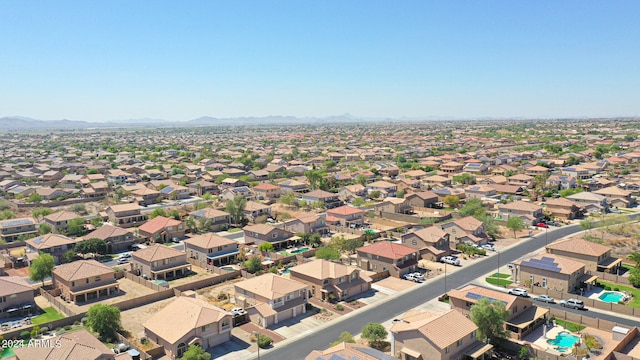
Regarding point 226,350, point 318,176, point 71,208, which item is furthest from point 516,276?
point 71,208

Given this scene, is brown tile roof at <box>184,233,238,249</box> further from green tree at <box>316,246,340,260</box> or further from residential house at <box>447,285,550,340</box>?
residential house at <box>447,285,550,340</box>

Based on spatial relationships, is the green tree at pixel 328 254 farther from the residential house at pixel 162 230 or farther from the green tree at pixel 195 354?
the residential house at pixel 162 230

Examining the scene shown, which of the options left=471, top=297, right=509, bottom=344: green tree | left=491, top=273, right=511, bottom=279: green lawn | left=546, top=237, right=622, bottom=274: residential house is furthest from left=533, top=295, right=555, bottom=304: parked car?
left=471, top=297, right=509, bottom=344: green tree

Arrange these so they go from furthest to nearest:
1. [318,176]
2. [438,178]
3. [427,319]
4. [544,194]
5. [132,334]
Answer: [438,178]
[318,176]
[544,194]
[132,334]
[427,319]

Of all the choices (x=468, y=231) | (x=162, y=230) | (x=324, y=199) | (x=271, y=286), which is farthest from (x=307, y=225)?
(x=271, y=286)

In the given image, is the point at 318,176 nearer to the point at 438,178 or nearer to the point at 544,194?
the point at 438,178

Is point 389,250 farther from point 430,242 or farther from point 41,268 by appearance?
point 41,268
